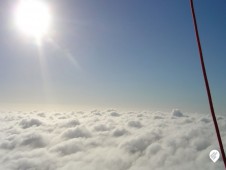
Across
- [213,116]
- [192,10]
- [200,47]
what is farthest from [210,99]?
[192,10]

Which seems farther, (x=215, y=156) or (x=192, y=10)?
(x=215, y=156)

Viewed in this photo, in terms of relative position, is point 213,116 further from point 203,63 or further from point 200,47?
point 200,47

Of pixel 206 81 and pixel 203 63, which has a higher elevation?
pixel 203 63

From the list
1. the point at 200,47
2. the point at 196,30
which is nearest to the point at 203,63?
the point at 200,47

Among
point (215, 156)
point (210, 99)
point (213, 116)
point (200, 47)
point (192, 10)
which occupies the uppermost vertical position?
point (192, 10)

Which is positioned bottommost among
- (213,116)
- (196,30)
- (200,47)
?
(213,116)

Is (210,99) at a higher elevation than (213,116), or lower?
higher

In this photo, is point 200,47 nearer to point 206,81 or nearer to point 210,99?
point 206,81

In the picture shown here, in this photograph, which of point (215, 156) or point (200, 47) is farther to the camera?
point (215, 156)
